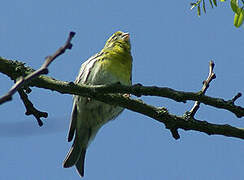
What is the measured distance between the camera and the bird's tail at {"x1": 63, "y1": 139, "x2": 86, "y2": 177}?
5.26m

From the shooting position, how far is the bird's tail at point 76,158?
17.3 feet

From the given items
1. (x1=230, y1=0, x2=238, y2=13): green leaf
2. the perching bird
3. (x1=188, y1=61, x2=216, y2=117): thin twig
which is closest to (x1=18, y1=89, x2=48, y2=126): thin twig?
(x1=188, y1=61, x2=216, y2=117): thin twig

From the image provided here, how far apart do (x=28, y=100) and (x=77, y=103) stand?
1.66 metres

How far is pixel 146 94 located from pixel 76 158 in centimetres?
288

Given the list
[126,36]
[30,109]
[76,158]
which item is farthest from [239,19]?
[126,36]

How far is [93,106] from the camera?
4.97 meters

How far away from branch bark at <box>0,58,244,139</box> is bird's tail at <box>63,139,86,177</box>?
7.41 feet

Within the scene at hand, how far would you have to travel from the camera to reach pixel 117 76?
200 inches

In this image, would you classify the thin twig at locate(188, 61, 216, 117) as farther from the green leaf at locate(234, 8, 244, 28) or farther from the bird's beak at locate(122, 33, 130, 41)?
the bird's beak at locate(122, 33, 130, 41)

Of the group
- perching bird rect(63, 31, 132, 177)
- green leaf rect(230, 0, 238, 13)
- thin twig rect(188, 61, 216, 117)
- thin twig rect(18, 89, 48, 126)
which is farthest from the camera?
perching bird rect(63, 31, 132, 177)

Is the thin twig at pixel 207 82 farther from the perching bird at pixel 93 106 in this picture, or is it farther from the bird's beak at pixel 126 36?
the bird's beak at pixel 126 36

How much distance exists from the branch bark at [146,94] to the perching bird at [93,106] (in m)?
1.78

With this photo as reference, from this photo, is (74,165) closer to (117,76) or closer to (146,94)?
(117,76)

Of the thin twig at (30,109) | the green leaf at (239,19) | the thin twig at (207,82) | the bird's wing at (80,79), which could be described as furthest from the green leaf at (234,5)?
the bird's wing at (80,79)
